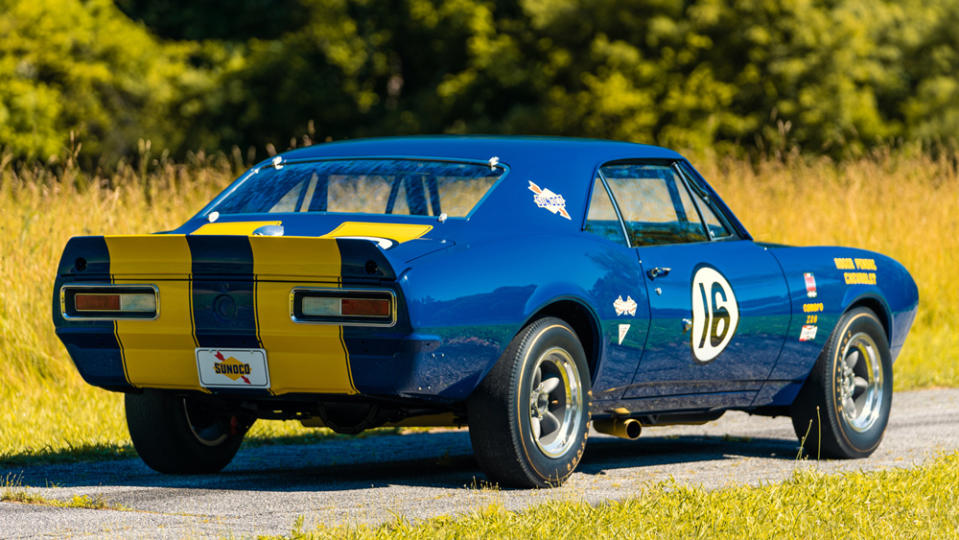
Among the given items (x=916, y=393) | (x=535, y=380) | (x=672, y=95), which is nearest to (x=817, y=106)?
(x=672, y=95)

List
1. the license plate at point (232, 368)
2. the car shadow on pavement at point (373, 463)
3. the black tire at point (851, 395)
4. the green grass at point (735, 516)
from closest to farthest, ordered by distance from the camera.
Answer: the green grass at point (735, 516), the license plate at point (232, 368), the car shadow on pavement at point (373, 463), the black tire at point (851, 395)

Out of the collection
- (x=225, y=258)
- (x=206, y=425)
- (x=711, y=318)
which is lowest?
(x=206, y=425)

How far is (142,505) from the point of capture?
20.8 feet

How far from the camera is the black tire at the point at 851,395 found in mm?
8055

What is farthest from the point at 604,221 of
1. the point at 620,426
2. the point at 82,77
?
the point at 82,77

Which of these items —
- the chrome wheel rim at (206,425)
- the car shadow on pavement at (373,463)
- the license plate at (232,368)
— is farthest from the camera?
the chrome wheel rim at (206,425)

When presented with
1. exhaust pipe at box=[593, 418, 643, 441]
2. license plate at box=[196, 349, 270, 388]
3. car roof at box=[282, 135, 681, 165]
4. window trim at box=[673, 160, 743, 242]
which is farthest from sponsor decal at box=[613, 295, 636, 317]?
license plate at box=[196, 349, 270, 388]

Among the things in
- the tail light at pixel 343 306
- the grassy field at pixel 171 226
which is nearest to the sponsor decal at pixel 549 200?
the tail light at pixel 343 306

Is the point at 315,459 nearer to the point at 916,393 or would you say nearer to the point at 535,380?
the point at 535,380

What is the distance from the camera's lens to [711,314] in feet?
24.0

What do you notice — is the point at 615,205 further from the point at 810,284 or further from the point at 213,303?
the point at 213,303

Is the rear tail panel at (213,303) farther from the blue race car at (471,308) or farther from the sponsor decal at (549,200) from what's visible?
the sponsor decal at (549,200)

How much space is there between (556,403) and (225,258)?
1574mm

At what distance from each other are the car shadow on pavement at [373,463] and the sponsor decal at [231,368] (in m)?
0.78
